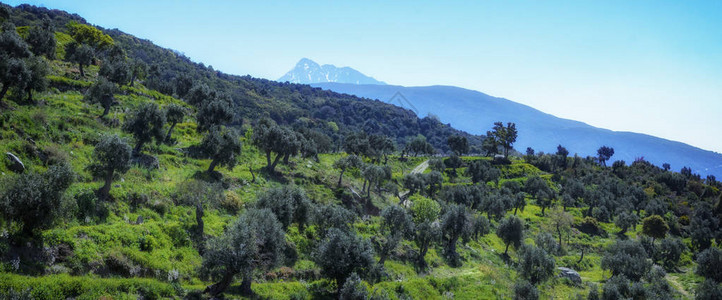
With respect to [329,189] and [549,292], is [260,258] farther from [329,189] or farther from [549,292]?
[549,292]

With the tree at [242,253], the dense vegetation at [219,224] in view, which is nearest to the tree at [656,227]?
the dense vegetation at [219,224]

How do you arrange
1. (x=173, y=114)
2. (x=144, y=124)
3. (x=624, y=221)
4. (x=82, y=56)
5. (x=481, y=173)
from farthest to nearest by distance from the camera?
(x=481, y=173)
(x=624, y=221)
(x=82, y=56)
(x=173, y=114)
(x=144, y=124)

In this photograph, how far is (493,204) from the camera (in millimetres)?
91062

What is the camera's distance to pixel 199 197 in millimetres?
34688

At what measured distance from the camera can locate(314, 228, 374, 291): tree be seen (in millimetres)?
32281

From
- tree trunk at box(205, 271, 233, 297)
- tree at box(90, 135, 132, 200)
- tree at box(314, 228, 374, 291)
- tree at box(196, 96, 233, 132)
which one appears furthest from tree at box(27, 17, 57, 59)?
tree at box(314, 228, 374, 291)

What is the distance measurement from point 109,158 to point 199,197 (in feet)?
28.8

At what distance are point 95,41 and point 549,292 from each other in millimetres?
148440

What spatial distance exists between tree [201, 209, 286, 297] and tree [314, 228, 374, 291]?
5092mm

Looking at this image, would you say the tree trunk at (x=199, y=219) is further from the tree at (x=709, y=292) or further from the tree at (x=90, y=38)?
the tree at (x=90, y=38)

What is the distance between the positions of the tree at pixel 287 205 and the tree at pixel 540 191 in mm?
98293

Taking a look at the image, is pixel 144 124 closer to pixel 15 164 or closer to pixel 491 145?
pixel 15 164

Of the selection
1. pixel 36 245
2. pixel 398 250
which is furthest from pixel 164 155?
pixel 398 250

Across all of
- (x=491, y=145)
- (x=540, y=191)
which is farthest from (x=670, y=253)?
(x=491, y=145)
